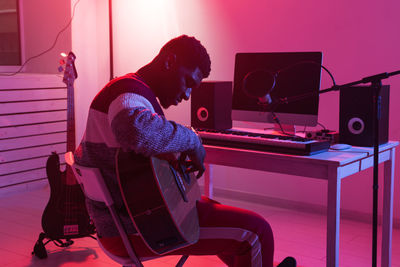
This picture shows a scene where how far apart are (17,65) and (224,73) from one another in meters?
1.99

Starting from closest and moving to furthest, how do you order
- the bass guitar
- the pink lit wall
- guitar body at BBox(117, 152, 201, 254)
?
guitar body at BBox(117, 152, 201, 254)
the bass guitar
the pink lit wall

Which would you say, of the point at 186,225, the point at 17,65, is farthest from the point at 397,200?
the point at 17,65

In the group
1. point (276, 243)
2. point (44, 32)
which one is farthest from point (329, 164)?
point (44, 32)

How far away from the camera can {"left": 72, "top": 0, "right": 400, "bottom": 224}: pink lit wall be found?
3.66 meters

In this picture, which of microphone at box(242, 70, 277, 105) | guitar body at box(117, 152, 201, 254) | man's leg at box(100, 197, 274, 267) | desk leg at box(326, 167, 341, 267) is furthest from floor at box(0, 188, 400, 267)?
guitar body at box(117, 152, 201, 254)

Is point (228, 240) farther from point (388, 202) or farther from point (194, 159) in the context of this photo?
point (388, 202)

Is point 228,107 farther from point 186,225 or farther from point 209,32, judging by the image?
point 209,32

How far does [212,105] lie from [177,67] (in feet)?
3.30

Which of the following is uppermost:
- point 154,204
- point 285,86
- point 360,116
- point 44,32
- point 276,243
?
point 44,32

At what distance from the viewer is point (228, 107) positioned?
117 inches

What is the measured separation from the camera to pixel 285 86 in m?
2.77

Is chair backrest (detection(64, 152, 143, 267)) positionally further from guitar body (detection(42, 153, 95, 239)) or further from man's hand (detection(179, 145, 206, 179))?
guitar body (detection(42, 153, 95, 239))

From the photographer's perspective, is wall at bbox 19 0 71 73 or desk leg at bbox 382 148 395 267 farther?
wall at bbox 19 0 71 73

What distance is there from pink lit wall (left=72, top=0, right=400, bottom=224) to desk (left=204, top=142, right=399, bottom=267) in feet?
3.75
